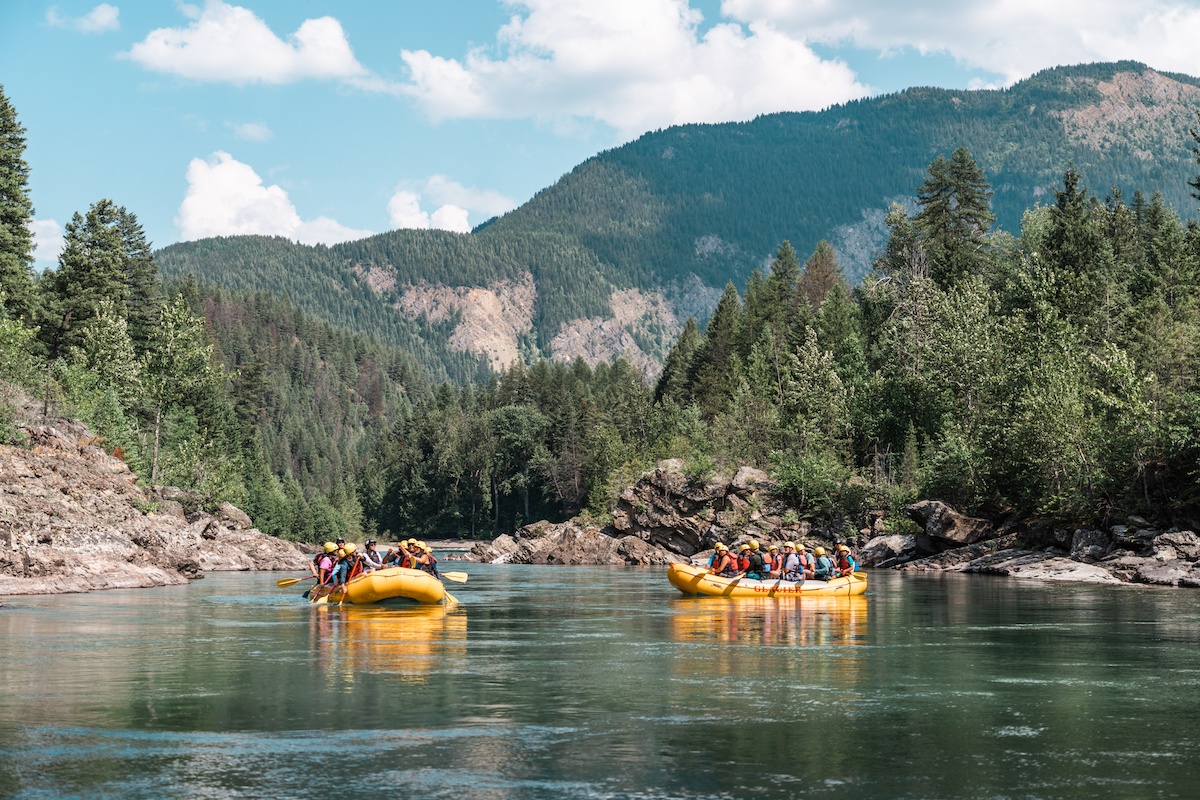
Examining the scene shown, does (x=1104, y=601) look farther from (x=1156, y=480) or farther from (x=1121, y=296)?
(x=1121, y=296)

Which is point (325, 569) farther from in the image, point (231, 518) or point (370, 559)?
point (231, 518)

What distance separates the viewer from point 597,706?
20.2 metres

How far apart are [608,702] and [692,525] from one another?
73.8 meters

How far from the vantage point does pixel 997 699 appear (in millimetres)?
21188

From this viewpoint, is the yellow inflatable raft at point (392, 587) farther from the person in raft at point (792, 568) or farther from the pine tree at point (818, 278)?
the pine tree at point (818, 278)

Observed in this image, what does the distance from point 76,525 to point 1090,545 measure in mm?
48275

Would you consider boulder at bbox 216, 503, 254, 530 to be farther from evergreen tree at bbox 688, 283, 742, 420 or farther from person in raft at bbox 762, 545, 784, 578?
person in raft at bbox 762, 545, 784, 578

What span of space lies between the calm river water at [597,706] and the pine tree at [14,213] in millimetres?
50776

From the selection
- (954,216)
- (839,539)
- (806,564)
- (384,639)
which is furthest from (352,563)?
(954,216)

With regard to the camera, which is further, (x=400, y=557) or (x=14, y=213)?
(x=14, y=213)

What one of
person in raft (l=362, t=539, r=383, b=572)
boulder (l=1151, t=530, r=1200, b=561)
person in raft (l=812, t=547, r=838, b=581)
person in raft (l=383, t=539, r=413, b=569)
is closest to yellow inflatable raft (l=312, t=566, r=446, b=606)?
person in raft (l=362, t=539, r=383, b=572)

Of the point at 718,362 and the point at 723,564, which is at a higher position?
the point at 718,362

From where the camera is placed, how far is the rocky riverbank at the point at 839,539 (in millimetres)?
57312

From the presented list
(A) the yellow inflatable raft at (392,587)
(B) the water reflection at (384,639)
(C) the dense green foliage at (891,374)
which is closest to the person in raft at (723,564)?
(B) the water reflection at (384,639)
